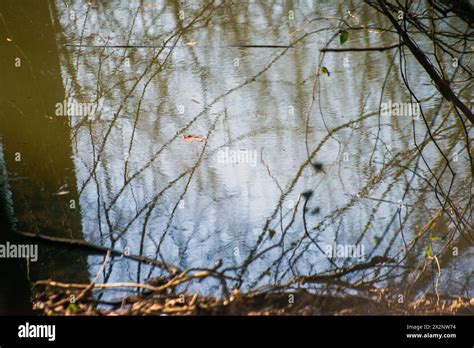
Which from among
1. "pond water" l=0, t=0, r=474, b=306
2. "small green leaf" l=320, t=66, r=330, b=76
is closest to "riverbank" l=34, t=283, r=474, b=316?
"pond water" l=0, t=0, r=474, b=306

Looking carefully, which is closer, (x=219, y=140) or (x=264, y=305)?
(x=264, y=305)

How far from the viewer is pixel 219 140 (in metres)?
2.26

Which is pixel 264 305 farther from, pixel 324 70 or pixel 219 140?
pixel 324 70

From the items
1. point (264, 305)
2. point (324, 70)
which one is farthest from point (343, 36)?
point (264, 305)

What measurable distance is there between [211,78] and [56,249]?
2.91 feet

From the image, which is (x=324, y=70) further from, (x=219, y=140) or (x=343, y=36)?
(x=219, y=140)

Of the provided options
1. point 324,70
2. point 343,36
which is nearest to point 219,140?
point 324,70

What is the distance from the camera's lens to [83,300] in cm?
218

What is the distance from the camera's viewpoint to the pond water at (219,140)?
7.22ft

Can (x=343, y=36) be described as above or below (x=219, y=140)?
above

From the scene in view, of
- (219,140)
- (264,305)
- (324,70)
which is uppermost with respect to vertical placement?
(324,70)

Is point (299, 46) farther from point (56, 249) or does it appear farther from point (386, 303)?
point (56, 249)
